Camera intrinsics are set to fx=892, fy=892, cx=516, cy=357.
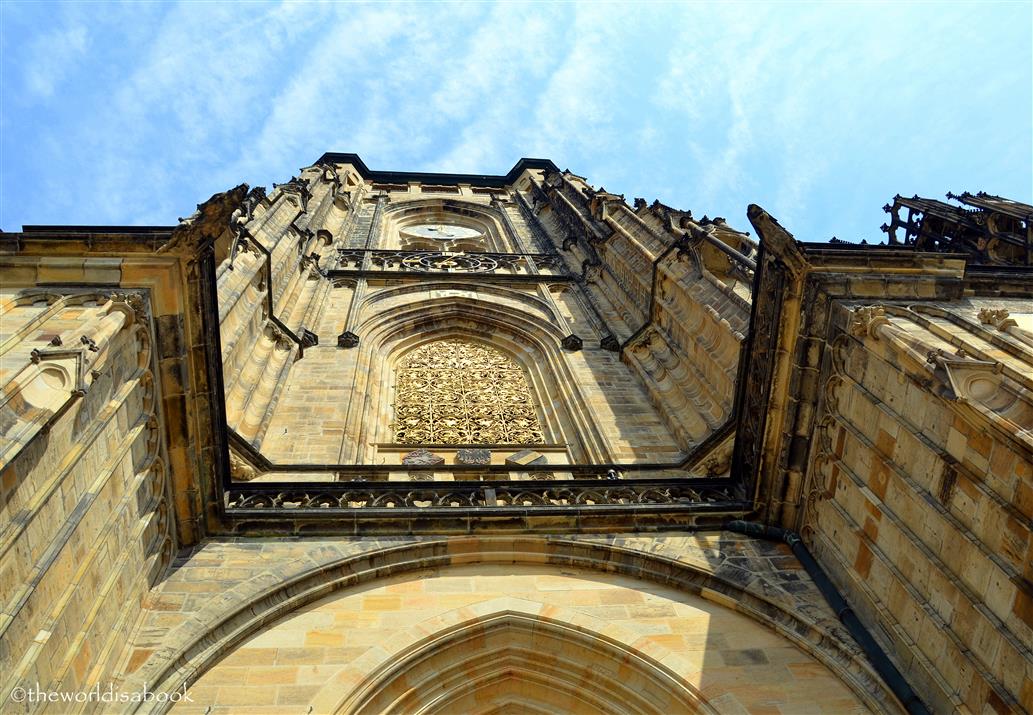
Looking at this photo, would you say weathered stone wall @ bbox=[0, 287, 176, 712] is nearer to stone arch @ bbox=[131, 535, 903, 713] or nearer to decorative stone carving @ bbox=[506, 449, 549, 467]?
stone arch @ bbox=[131, 535, 903, 713]

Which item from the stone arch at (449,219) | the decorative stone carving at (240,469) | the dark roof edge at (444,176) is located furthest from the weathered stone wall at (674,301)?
the dark roof edge at (444,176)

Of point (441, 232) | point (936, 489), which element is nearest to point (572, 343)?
point (936, 489)

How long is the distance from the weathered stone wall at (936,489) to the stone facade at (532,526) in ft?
0.09

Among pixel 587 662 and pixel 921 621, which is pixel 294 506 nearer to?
pixel 587 662

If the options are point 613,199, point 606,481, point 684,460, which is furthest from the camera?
point 613,199

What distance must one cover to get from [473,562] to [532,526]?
2.81 ft

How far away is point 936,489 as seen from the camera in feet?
25.4

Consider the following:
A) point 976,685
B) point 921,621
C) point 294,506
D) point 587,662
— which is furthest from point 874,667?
point 294,506

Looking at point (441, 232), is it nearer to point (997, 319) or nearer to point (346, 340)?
point (346, 340)

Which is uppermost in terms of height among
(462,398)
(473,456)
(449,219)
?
(449,219)

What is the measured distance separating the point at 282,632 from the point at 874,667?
18.3 ft

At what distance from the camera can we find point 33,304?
8.53 m

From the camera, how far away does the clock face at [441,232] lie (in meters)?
32.9

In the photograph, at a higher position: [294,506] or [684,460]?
[684,460]
